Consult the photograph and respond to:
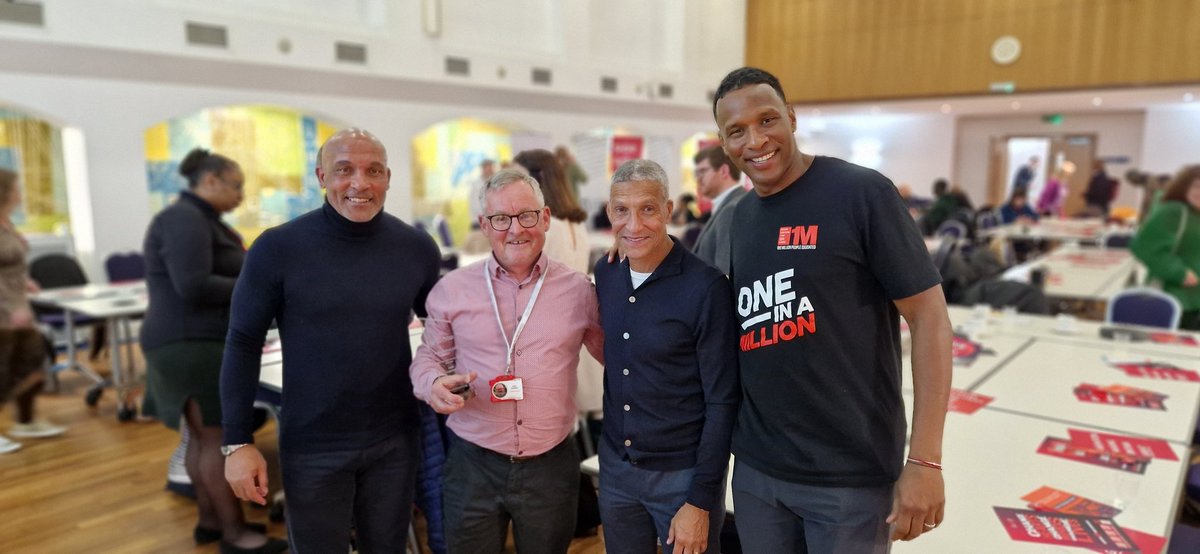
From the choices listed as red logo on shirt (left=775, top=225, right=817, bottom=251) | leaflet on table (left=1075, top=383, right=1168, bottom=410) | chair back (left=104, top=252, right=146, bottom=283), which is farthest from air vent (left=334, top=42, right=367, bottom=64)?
red logo on shirt (left=775, top=225, right=817, bottom=251)

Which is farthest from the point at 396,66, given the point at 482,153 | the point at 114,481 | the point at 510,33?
the point at 114,481

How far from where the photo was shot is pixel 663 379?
160 cm

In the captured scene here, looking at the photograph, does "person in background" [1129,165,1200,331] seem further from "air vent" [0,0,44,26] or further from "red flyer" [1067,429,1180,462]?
"air vent" [0,0,44,26]

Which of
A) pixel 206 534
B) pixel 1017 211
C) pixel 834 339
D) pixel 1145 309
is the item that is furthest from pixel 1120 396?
pixel 1017 211

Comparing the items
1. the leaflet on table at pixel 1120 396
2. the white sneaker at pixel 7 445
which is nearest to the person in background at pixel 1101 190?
the leaflet on table at pixel 1120 396

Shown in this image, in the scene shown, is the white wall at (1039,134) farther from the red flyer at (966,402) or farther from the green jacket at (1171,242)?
the red flyer at (966,402)

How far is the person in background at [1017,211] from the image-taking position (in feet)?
38.0

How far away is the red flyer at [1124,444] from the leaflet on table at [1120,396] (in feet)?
1.43

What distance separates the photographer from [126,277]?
644 centimetres

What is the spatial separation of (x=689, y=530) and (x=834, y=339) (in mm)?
538

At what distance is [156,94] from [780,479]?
26.9 ft

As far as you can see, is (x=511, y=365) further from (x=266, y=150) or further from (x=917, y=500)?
(x=266, y=150)

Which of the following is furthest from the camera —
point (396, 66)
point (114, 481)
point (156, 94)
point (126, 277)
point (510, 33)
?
point (510, 33)

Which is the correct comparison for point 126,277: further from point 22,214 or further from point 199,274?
point 199,274
